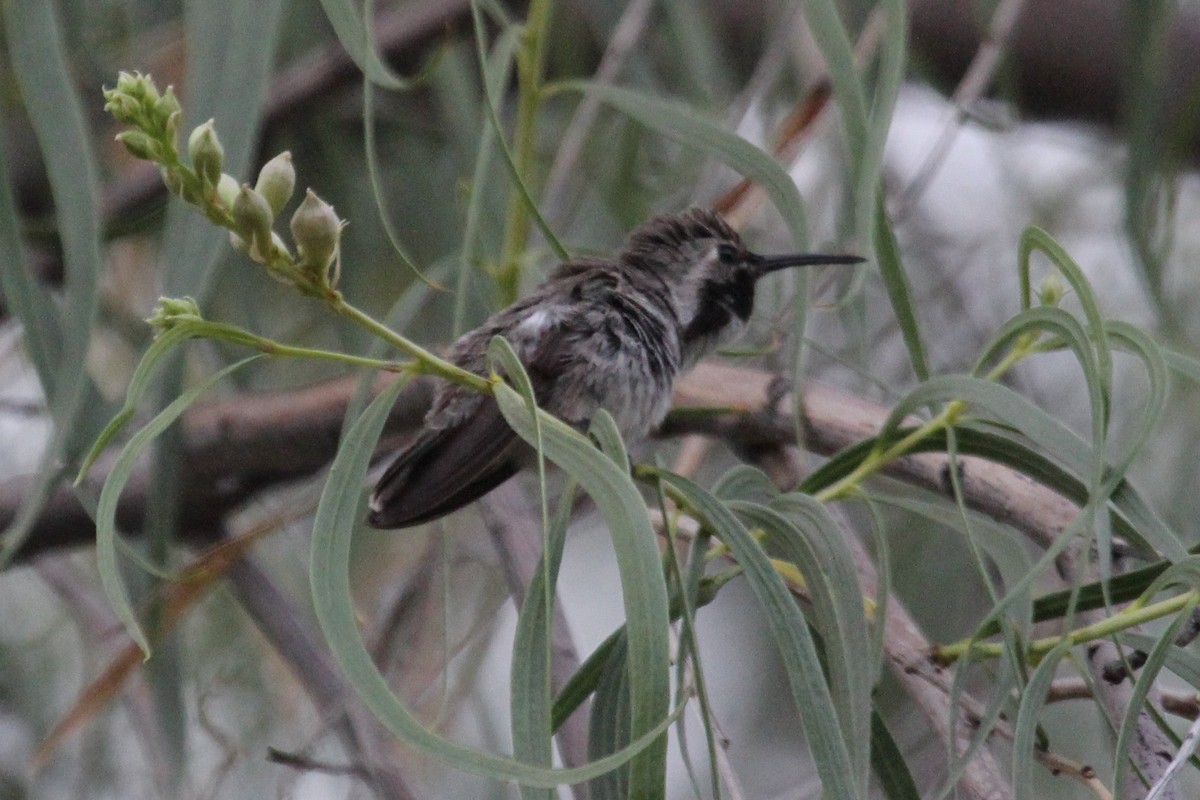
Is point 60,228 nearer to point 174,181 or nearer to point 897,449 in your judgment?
point 174,181

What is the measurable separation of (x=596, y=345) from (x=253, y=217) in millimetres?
907

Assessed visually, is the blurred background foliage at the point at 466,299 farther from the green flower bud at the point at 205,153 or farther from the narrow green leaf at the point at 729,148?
the green flower bud at the point at 205,153

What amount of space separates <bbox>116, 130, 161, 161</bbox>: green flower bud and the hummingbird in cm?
70

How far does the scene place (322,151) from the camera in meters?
3.13

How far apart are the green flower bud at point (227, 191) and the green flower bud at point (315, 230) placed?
1.9 inches

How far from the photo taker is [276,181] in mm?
1127

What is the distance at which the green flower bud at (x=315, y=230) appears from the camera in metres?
1.07

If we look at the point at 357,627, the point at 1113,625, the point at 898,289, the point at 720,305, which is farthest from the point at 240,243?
the point at 720,305

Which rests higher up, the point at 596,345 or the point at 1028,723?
the point at 596,345

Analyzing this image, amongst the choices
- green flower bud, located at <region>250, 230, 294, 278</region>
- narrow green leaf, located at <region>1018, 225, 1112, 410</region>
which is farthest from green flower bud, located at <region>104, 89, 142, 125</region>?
narrow green leaf, located at <region>1018, 225, 1112, 410</region>

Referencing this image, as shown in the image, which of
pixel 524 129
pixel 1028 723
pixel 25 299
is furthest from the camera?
pixel 524 129

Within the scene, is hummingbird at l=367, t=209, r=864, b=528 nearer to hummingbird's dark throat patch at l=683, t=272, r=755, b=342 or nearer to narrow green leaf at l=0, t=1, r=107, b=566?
hummingbird's dark throat patch at l=683, t=272, r=755, b=342

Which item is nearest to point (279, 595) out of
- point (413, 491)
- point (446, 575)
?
point (413, 491)

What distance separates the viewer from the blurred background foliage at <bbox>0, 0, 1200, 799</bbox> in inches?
92.5
